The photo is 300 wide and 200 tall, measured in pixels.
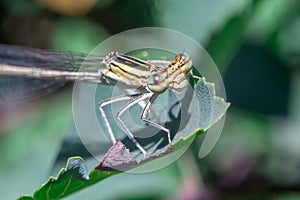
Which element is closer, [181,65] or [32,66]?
[181,65]

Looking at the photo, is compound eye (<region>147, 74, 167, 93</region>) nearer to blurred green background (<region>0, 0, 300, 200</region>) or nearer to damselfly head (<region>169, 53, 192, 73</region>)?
damselfly head (<region>169, 53, 192, 73</region>)

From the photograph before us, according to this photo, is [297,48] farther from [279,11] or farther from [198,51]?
[198,51]

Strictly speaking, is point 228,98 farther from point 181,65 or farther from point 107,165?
point 107,165

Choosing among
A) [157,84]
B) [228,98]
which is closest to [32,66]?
[228,98]

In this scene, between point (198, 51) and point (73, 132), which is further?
point (198, 51)

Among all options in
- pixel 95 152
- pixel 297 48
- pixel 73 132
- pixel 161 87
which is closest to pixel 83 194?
pixel 73 132

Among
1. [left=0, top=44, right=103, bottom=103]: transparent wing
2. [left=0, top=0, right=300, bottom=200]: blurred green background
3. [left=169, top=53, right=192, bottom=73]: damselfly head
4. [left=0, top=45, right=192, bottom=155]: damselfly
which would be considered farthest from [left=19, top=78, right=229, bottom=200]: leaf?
[left=0, top=44, right=103, bottom=103]: transparent wing

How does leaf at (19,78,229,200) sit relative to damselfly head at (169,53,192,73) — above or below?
below
